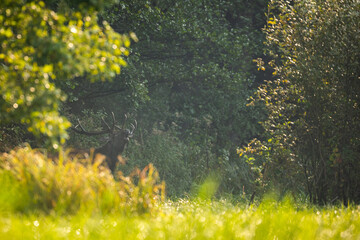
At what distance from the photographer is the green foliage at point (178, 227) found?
4414mm

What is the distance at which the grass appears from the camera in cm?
459

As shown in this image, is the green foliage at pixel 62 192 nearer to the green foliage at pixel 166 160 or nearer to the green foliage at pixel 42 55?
the green foliage at pixel 42 55

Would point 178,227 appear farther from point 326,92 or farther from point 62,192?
point 326,92

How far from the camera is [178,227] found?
4.89 m

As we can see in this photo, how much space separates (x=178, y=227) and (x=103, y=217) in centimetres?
107

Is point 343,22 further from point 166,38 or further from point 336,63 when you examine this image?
point 166,38

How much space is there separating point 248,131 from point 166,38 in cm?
535

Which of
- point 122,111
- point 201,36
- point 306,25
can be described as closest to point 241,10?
point 201,36

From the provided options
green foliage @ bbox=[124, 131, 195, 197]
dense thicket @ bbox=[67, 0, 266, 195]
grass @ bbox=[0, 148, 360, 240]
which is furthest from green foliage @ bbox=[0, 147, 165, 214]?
green foliage @ bbox=[124, 131, 195, 197]

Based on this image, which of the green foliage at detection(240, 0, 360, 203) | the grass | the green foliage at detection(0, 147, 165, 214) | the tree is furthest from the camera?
the tree

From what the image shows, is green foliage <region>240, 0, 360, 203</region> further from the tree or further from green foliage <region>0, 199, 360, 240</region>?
the tree

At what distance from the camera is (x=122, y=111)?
653 inches

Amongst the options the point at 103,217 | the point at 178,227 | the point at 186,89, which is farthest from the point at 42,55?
the point at 186,89

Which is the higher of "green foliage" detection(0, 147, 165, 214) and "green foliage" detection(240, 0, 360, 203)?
"green foliage" detection(240, 0, 360, 203)
